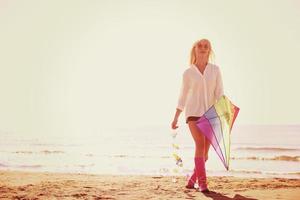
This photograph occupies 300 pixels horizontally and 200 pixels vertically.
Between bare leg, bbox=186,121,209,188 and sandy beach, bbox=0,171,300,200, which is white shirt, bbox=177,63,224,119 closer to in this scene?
bare leg, bbox=186,121,209,188

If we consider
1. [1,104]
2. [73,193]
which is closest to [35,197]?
[73,193]

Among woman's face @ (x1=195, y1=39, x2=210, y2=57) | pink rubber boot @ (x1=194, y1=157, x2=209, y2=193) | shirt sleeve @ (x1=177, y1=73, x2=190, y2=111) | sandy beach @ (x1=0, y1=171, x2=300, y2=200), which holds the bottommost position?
sandy beach @ (x1=0, y1=171, x2=300, y2=200)

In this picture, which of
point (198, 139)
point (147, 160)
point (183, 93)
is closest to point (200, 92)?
point (183, 93)

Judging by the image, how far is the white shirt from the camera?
6.07 metres

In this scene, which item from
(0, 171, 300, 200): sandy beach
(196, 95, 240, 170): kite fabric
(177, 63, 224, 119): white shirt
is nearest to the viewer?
(0, 171, 300, 200): sandy beach

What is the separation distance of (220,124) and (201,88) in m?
0.54

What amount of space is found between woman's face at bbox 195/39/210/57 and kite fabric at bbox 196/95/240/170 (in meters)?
0.61

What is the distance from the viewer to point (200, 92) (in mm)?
6105

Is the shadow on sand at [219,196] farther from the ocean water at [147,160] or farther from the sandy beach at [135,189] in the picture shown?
the ocean water at [147,160]

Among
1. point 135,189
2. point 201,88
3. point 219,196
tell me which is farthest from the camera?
point 135,189

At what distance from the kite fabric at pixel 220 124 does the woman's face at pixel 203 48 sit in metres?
0.61

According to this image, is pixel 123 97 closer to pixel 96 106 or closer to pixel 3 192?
pixel 96 106

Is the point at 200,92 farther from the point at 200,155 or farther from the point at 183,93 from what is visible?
the point at 200,155

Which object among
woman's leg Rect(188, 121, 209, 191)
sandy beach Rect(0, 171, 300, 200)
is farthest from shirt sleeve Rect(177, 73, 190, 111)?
sandy beach Rect(0, 171, 300, 200)
